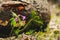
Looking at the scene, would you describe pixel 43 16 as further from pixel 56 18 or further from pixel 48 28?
pixel 56 18

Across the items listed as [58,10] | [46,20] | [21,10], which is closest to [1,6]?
[21,10]

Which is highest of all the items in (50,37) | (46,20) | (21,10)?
(21,10)

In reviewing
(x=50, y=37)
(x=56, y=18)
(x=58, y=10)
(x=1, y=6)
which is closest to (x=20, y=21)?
(x=1, y=6)

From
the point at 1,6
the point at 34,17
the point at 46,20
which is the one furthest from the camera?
the point at 46,20

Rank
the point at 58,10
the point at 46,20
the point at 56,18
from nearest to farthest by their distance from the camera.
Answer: the point at 46,20
the point at 56,18
the point at 58,10

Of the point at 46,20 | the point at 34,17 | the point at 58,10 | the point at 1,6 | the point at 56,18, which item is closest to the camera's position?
the point at 1,6

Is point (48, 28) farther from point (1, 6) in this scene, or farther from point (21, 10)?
point (1, 6)

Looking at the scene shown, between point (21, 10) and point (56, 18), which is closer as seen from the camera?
point (21, 10)

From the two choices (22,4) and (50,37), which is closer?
(22,4)

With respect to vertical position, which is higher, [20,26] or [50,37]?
[20,26]
